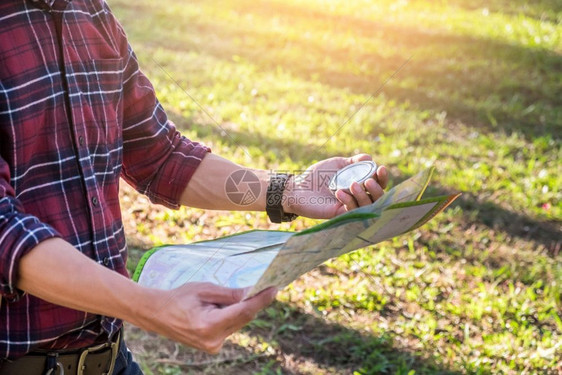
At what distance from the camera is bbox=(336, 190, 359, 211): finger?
69.2 inches

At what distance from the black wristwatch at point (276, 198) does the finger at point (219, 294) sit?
25.1 inches

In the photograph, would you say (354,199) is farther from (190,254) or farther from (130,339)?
(130,339)

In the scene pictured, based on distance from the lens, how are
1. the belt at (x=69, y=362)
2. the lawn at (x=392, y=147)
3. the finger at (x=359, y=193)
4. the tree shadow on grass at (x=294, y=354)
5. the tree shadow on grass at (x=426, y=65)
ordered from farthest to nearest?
the tree shadow on grass at (x=426, y=65), the lawn at (x=392, y=147), the tree shadow on grass at (x=294, y=354), the finger at (x=359, y=193), the belt at (x=69, y=362)

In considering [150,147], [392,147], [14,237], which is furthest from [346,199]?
[392,147]

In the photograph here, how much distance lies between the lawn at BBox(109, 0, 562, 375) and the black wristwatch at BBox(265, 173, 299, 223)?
1400 millimetres

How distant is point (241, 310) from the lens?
128cm

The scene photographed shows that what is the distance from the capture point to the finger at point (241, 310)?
127cm

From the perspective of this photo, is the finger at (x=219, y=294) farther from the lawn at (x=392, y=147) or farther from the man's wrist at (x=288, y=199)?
the lawn at (x=392, y=147)

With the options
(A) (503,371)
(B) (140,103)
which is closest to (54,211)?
(B) (140,103)

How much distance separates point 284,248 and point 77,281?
376 mm

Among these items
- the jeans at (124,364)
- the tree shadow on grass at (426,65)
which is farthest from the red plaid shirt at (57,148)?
the tree shadow on grass at (426,65)

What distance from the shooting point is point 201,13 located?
940 centimetres

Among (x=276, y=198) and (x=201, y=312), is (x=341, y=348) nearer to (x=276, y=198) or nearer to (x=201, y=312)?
(x=276, y=198)

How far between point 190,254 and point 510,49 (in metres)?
7.19
